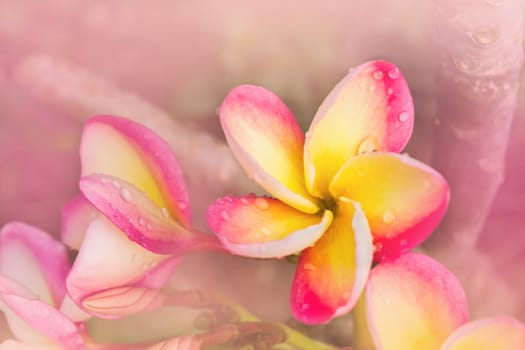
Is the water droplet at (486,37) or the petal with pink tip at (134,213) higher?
the water droplet at (486,37)

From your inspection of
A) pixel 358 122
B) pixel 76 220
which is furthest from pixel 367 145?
pixel 76 220

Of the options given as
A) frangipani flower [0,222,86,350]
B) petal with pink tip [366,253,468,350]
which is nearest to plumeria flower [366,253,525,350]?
petal with pink tip [366,253,468,350]

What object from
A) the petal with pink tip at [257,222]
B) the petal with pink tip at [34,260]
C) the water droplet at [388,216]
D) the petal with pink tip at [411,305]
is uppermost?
the water droplet at [388,216]

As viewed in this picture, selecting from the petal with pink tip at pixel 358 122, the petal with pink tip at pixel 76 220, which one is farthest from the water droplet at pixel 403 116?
the petal with pink tip at pixel 76 220

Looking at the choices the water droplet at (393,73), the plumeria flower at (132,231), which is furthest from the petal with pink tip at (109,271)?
the water droplet at (393,73)

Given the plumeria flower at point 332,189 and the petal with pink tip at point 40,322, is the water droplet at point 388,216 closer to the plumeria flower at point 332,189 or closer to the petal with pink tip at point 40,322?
→ the plumeria flower at point 332,189

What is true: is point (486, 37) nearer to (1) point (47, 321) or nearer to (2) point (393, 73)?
(2) point (393, 73)
